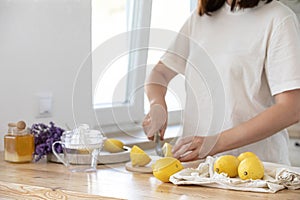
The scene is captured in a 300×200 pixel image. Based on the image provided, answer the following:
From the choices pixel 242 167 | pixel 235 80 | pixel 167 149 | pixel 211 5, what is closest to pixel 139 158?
pixel 167 149

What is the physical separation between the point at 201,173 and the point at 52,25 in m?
1.02

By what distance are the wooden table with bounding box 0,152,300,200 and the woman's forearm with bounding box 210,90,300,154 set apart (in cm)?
33

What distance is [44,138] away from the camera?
7.20 feet

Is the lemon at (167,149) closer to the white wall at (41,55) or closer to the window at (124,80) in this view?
the window at (124,80)

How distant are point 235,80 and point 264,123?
0.21m

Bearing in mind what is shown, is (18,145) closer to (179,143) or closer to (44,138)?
(44,138)

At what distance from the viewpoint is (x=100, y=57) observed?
209 cm

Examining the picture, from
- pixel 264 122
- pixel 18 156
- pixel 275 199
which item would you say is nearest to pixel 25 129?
pixel 18 156

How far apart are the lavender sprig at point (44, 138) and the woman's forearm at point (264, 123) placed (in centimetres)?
52

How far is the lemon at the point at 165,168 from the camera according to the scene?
5.96 feet

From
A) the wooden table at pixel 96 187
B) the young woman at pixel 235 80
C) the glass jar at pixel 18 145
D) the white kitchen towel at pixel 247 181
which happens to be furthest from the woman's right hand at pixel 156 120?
the glass jar at pixel 18 145

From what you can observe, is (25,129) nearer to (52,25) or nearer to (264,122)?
(52,25)

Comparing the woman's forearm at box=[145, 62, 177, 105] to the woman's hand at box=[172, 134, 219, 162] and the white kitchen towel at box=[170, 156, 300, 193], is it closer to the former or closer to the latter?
the woman's hand at box=[172, 134, 219, 162]

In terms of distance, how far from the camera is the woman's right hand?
2035mm
